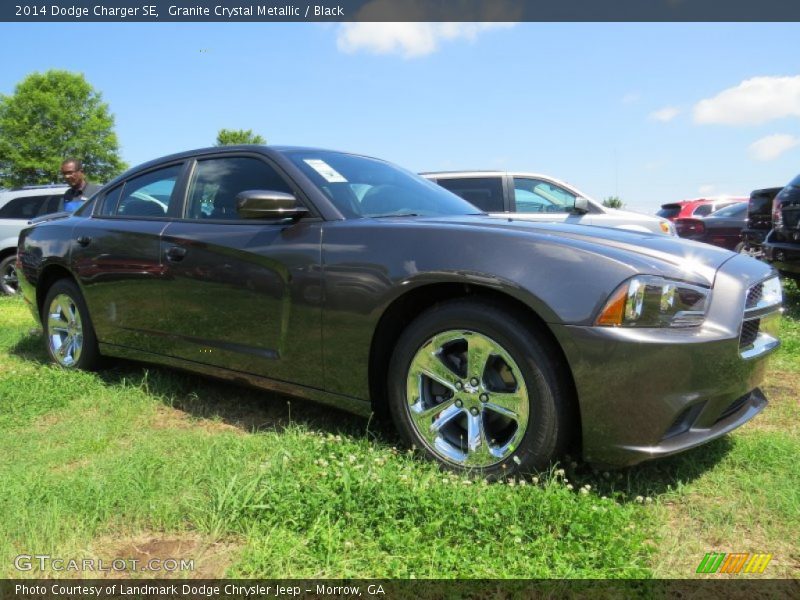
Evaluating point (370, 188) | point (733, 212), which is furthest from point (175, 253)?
point (733, 212)

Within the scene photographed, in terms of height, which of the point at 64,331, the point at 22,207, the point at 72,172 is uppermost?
the point at 72,172

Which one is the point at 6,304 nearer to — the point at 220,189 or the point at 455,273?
the point at 220,189

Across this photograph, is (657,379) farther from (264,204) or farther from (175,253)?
(175,253)

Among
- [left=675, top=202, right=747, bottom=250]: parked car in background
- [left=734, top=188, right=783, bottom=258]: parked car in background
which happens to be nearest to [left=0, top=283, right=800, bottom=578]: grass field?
[left=734, top=188, right=783, bottom=258]: parked car in background

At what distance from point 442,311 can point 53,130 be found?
130 feet

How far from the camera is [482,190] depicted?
7.80 m

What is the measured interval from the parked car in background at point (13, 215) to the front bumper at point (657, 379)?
891cm

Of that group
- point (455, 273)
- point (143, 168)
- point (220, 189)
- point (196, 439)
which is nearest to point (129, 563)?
point (196, 439)

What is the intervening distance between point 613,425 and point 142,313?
8.98 feet

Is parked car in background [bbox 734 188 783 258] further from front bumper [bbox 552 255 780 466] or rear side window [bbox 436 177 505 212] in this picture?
front bumper [bbox 552 255 780 466]

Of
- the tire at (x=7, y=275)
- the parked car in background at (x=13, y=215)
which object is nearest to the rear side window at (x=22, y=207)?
the parked car in background at (x=13, y=215)

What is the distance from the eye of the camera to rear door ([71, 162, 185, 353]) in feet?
11.8

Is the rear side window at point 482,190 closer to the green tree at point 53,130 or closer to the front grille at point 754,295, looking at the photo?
the front grille at point 754,295

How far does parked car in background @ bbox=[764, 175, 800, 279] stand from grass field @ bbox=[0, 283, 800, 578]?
11.6ft
